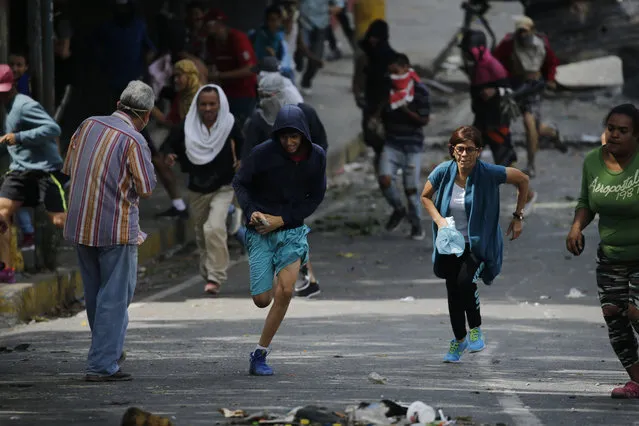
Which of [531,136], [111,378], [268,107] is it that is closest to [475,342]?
[111,378]

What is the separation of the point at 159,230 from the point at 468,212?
22.0 feet

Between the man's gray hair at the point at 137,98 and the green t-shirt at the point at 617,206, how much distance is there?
8.79 ft

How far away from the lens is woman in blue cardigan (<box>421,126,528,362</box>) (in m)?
9.83

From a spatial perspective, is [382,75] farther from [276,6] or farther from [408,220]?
[276,6]

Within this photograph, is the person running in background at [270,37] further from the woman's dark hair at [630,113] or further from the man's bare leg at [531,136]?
the woman's dark hair at [630,113]

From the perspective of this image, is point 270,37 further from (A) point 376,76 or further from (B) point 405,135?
(B) point 405,135

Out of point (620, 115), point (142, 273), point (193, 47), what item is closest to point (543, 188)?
point (193, 47)

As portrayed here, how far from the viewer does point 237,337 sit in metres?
11.4

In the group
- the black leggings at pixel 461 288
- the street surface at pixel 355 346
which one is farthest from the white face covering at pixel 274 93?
the black leggings at pixel 461 288

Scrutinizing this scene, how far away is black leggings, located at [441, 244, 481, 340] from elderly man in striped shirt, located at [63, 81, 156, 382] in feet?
6.72

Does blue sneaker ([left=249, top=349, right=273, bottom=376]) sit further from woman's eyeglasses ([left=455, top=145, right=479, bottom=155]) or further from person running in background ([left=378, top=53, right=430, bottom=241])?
person running in background ([left=378, top=53, right=430, bottom=241])

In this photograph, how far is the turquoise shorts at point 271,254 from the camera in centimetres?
959

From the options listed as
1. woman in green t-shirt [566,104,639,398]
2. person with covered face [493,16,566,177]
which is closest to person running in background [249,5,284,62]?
person with covered face [493,16,566,177]

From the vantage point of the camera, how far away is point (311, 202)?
31.9ft
